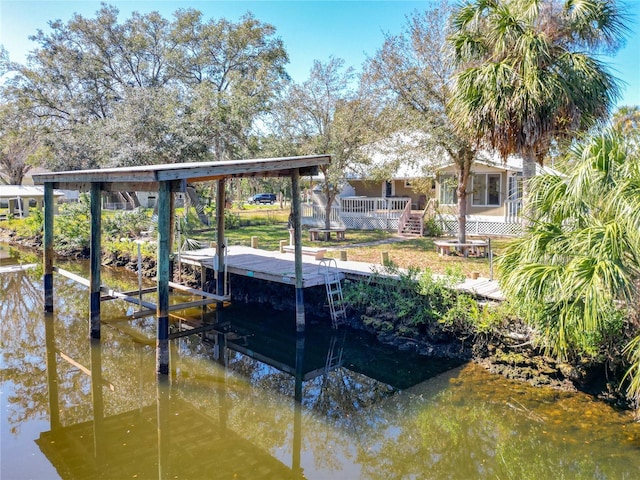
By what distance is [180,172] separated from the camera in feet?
26.4

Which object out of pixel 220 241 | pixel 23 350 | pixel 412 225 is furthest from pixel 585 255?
pixel 412 225

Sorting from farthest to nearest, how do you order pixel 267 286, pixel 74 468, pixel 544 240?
pixel 267 286 < pixel 544 240 < pixel 74 468

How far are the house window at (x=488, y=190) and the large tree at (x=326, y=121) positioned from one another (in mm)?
5882

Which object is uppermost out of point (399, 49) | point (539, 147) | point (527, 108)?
point (399, 49)

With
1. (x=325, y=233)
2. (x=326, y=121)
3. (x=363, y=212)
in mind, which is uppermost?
(x=326, y=121)

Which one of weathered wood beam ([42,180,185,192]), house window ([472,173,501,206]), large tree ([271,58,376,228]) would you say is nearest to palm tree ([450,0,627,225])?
weathered wood beam ([42,180,185,192])

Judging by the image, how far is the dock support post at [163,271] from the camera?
819cm

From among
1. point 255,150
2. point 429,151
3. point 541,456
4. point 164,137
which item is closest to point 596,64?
point 429,151

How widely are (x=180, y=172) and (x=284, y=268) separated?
184 inches

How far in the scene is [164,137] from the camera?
20938mm

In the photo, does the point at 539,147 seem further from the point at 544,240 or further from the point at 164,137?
the point at 164,137

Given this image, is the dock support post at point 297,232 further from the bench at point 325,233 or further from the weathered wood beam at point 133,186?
the bench at point 325,233

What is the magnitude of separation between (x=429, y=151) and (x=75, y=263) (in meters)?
15.2

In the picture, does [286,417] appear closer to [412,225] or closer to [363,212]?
[412,225]
